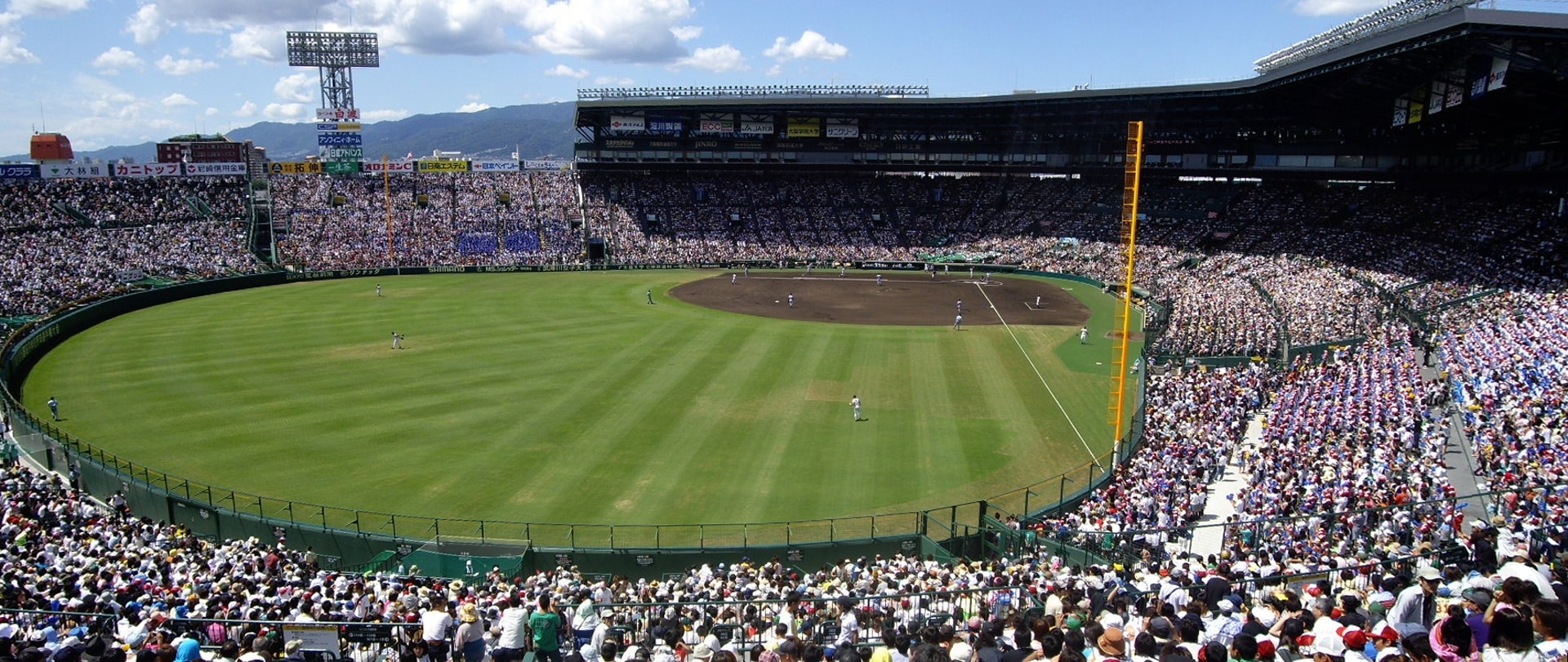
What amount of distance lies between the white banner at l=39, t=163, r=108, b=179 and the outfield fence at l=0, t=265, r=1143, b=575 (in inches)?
2275

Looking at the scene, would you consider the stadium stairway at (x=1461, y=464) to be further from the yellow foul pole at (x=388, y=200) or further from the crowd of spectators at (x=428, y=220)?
the yellow foul pole at (x=388, y=200)

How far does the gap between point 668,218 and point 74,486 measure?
66657 mm

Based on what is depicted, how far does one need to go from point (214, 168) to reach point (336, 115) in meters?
13.4

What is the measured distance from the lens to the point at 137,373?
37.8m

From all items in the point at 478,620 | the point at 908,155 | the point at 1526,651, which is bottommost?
the point at 478,620

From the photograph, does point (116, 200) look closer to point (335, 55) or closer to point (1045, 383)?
point (335, 55)

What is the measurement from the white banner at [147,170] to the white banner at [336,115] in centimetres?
1427

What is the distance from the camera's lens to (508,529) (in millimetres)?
21641

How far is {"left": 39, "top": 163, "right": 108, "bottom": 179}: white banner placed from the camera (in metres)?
71.1

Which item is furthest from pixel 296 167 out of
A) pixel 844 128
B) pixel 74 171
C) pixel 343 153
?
pixel 844 128

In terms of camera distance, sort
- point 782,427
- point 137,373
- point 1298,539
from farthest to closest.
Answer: point 137,373 < point 782,427 < point 1298,539

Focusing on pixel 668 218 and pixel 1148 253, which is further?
pixel 668 218

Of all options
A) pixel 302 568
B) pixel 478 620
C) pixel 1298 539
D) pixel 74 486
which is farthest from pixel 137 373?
pixel 1298 539

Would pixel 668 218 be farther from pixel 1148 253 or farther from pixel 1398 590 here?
pixel 1398 590
